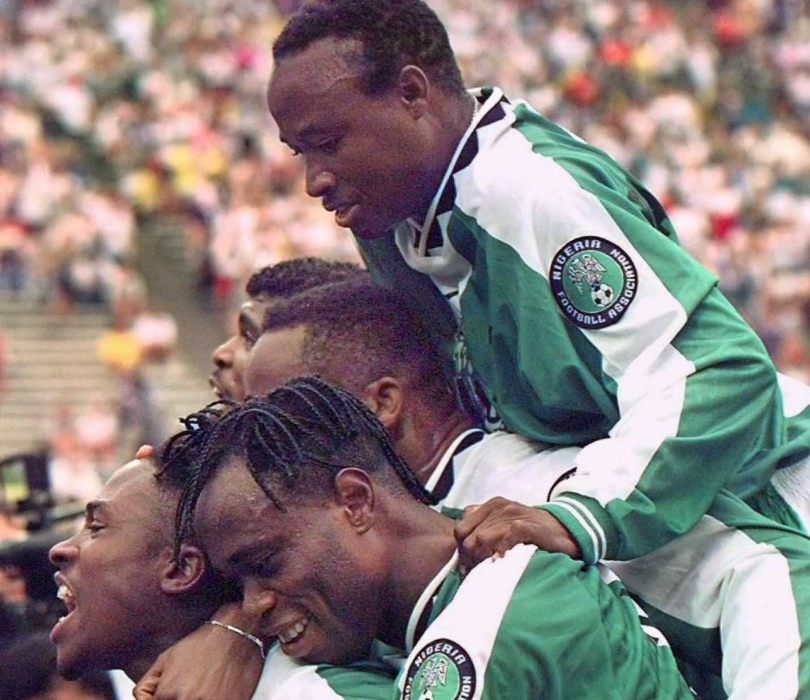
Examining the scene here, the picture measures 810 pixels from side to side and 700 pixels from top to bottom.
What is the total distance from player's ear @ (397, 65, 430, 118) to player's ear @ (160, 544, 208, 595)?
937 millimetres

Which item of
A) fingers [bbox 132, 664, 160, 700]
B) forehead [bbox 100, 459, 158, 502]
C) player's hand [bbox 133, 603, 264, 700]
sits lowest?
fingers [bbox 132, 664, 160, 700]

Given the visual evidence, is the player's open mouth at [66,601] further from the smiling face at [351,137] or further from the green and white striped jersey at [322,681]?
the smiling face at [351,137]

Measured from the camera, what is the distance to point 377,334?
3797 mm

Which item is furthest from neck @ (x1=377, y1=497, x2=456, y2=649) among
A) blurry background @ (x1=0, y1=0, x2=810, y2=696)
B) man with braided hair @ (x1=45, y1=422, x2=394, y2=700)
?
blurry background @ (x1=0, y1=0, x2=810, y2=696)

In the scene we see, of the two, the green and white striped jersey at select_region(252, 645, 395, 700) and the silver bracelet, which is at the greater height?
the silver bracelet

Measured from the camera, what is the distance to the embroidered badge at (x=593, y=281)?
11.2ft

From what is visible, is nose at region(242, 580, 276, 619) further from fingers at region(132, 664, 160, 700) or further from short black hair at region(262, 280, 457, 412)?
short black hair at region(262, 280, 457, 412)

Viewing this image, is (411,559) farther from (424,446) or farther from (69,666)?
(69,666)

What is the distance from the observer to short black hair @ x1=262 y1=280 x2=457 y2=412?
3.76 m

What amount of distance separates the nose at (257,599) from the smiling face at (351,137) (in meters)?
0.81

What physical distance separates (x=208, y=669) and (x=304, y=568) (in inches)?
12.2

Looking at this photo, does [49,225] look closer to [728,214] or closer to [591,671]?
[728,214]

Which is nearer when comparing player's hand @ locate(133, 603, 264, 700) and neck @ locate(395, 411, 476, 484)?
player's hand @ locate(133, 603, 264, 700)

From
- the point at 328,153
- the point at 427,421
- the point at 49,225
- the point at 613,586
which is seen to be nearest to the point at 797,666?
the point at 613,586
